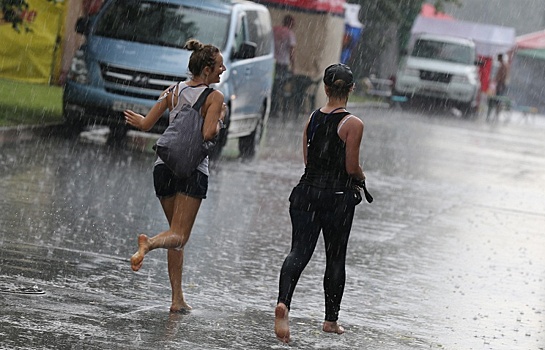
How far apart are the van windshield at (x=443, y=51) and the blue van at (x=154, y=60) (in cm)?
2474

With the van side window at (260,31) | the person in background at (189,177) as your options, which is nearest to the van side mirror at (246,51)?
the van side window at (260,31)

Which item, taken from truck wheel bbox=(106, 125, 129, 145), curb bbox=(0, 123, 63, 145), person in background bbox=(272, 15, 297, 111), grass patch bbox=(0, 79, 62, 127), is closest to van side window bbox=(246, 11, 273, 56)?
truck wheel bbox=(106, 125, 129, 145)

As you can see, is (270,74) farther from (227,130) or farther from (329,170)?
(329,170)

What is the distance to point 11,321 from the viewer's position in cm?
701

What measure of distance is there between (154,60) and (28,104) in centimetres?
406

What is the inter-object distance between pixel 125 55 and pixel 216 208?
18.3 feet

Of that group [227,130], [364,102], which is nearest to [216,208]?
[227,130]

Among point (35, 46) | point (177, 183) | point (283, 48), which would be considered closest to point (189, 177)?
point (177, 183)

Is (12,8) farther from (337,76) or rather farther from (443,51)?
(443,51)

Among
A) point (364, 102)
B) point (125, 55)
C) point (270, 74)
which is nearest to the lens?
point (125, 55)

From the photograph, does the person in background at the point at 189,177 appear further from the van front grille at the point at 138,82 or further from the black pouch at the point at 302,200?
the van front grille at the point at 138,82

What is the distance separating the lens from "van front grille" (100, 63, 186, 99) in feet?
59.6

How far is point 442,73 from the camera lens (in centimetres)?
4347

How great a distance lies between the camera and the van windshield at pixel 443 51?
1754 inches
